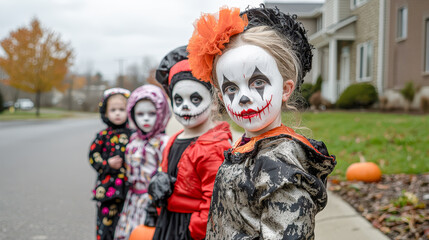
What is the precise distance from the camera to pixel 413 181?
547 cm

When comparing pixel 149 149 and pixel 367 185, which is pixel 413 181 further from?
pixel 149 149

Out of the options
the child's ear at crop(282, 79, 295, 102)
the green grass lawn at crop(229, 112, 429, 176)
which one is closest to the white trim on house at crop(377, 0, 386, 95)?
the green grass lawn at crop(229, 112, 429, 176)

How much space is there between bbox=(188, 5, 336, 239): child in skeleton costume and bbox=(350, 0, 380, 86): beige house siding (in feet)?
52.5

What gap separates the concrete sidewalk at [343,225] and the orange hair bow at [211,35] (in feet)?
9.50

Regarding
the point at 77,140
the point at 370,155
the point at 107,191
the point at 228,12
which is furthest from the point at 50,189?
the point at 77,140

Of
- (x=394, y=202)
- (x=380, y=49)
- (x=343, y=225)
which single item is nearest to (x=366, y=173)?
(x=394, y=202)

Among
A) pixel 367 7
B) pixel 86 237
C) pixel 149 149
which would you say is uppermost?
pixel 367 7

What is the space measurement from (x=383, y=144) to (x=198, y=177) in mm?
6173

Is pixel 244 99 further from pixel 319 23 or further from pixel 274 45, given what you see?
pixel 319 23

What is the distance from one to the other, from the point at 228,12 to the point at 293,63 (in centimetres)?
37

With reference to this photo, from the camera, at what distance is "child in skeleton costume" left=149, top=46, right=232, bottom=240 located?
7.96 feet

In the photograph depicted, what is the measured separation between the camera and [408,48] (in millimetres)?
14328

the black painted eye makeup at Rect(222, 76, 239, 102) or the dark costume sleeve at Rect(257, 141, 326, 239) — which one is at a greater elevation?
the black painted eye makeup at Rect(222, 76, 239, 102)

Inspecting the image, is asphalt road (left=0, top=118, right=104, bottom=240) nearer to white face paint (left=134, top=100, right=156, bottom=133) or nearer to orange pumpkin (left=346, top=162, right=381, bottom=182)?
white face paint (left=134, top=100, right=156, bottom=133)
